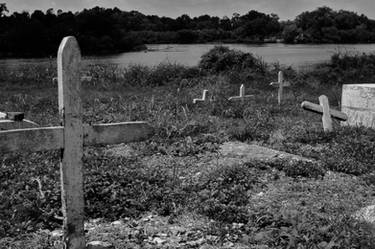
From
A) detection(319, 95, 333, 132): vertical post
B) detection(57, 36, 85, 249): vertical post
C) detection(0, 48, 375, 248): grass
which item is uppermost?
detection(57, 36, 85, 249): vertical post

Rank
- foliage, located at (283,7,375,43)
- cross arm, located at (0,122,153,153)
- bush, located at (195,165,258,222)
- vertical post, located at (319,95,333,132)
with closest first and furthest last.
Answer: cross arm, located at (0,122,153,153) → bush, located at (195,165,258,222) → vertical post, located at (319,95,333,132) → foliage, located at (283,7,375,43)

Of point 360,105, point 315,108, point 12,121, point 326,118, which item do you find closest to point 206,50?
point 360,105

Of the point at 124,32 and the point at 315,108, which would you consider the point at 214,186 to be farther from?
the point at 124,32

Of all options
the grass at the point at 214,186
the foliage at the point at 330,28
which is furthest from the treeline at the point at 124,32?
the grass at the point at 214,186

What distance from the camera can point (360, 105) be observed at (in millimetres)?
11938

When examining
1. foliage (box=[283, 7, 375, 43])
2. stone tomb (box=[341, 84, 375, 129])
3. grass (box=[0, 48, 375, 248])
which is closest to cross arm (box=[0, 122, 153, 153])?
grass (box=[0, 48, 375, 248])

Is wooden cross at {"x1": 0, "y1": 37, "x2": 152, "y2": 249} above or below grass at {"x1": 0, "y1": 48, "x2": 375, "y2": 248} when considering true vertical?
above

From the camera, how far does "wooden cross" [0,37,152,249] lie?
3.90m

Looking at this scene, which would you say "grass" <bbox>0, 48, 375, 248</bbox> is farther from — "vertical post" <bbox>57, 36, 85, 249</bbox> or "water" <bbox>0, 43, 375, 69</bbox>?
"water" <bbox>0, 43, 375, 69</bbox>

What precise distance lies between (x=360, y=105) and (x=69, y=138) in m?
9.28

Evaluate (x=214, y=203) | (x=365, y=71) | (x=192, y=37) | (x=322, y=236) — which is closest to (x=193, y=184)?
(x=214, y=203)

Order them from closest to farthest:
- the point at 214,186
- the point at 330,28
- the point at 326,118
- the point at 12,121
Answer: the point at 12,121
the point at 214,186
the point at 326,118
the point at 330,28

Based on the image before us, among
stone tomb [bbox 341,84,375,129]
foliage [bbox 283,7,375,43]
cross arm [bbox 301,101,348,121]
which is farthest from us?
foliage [bbox 283,7,375,43]

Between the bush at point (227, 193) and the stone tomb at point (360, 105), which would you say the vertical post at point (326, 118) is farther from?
the bush at point (227, 193)
